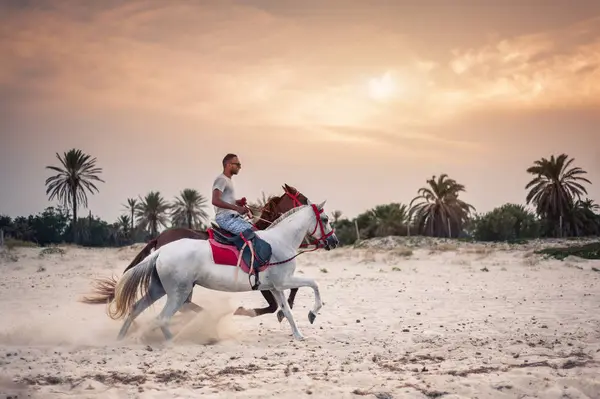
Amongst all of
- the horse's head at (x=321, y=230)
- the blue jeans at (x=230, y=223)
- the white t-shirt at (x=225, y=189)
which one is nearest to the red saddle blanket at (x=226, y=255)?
the blue jeans at (x=230, y=223)

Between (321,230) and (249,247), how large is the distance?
1.30 meters

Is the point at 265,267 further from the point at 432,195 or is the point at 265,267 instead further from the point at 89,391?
the point at 432,195

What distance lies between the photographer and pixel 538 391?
19.6 ft

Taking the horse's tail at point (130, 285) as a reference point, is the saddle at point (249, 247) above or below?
above

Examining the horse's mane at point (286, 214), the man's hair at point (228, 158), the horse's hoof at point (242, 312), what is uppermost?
the man's hair at point (228, 158)

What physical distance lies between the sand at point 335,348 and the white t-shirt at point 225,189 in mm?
1759

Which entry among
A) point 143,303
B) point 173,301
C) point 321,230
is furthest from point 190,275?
point 321,230

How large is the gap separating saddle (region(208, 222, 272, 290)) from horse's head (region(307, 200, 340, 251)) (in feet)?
2.94

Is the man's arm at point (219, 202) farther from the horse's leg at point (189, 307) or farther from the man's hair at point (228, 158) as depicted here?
the horse's leg at point (189, 307)

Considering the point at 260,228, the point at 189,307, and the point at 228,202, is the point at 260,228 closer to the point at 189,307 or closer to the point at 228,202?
the point at 228,202

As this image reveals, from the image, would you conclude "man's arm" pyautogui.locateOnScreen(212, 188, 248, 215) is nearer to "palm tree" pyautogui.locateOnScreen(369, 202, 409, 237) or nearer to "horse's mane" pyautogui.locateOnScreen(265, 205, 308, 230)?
"horse's mane" pyautogui.locateOnScreen(265, 205, 308, 230)

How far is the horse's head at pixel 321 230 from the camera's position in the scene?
378 inches

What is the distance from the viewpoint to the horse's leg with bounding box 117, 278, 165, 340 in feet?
29.1

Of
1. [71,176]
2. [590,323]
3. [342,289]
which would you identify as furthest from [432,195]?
[590,323]
